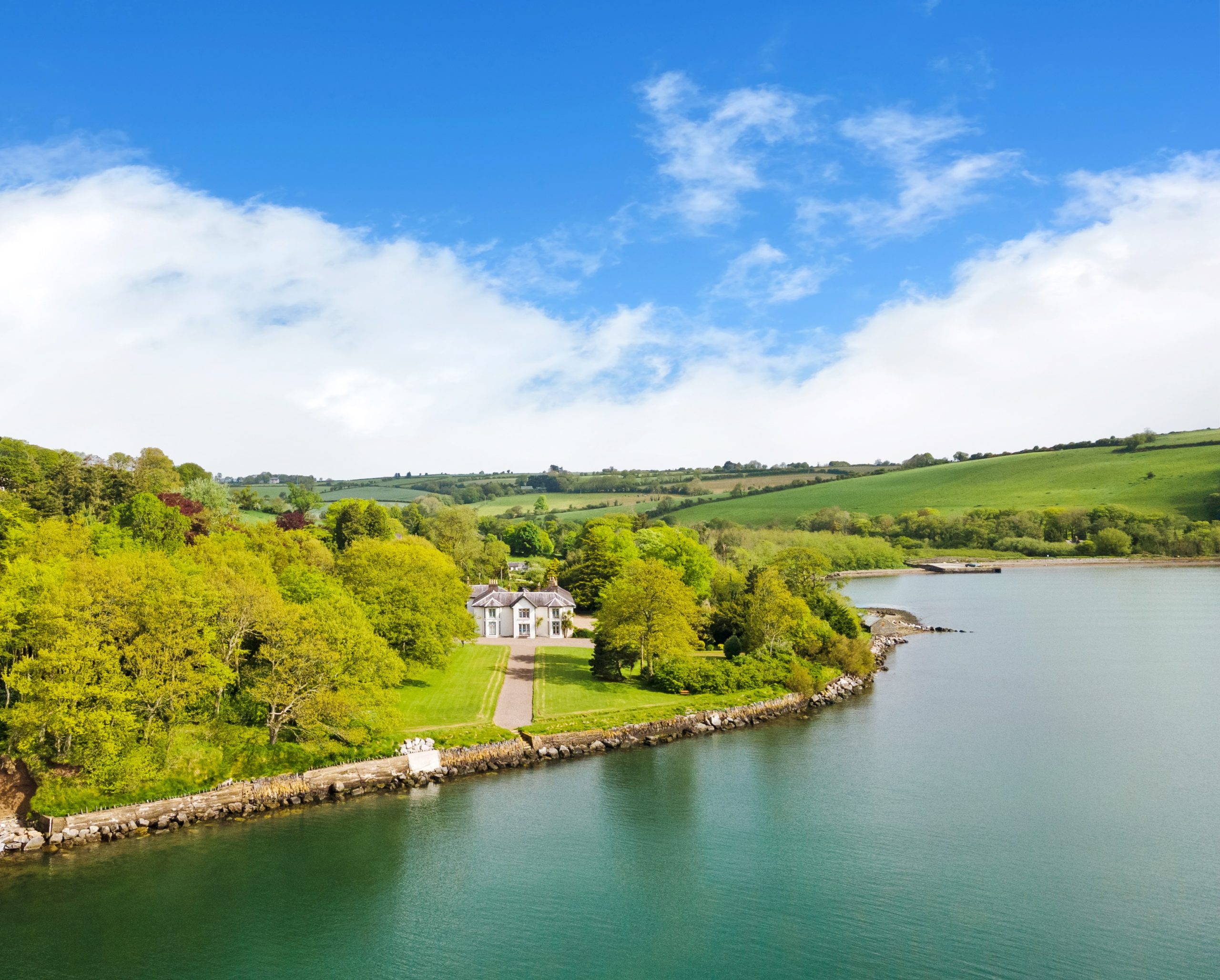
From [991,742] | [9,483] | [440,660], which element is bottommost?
[991,742]

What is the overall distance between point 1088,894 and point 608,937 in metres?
15.4

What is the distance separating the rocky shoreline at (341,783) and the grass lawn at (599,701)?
2.56ft

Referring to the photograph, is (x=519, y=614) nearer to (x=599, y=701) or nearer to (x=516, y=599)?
(x=516, y=599)

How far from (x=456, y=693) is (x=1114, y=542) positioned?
143850mm

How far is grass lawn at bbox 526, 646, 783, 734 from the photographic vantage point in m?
42.9

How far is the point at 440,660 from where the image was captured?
164ft

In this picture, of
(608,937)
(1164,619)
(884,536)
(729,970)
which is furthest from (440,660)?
(884,536)

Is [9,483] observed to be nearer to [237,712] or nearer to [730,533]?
[237,712]

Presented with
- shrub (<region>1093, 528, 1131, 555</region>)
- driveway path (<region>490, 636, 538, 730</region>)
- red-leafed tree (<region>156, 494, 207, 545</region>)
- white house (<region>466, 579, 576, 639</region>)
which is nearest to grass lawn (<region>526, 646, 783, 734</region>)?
driveway path (<region>490, 636, 538, 730</region>)

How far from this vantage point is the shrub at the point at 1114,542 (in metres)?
147

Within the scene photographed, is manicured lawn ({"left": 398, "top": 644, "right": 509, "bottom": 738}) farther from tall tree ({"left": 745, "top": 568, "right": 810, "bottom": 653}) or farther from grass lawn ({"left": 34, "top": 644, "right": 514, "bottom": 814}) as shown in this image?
tall tree ({"left": 745, "top": 568, "right": 810, "bottom": 653})

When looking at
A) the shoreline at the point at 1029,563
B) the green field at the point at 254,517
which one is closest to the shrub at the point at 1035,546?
A: the shoreline at the point at 1029,563

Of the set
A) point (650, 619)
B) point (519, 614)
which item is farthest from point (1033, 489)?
point (650, 619)

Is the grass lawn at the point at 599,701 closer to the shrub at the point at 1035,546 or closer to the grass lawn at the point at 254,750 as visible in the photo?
the grass lawn at the point at 254,750
